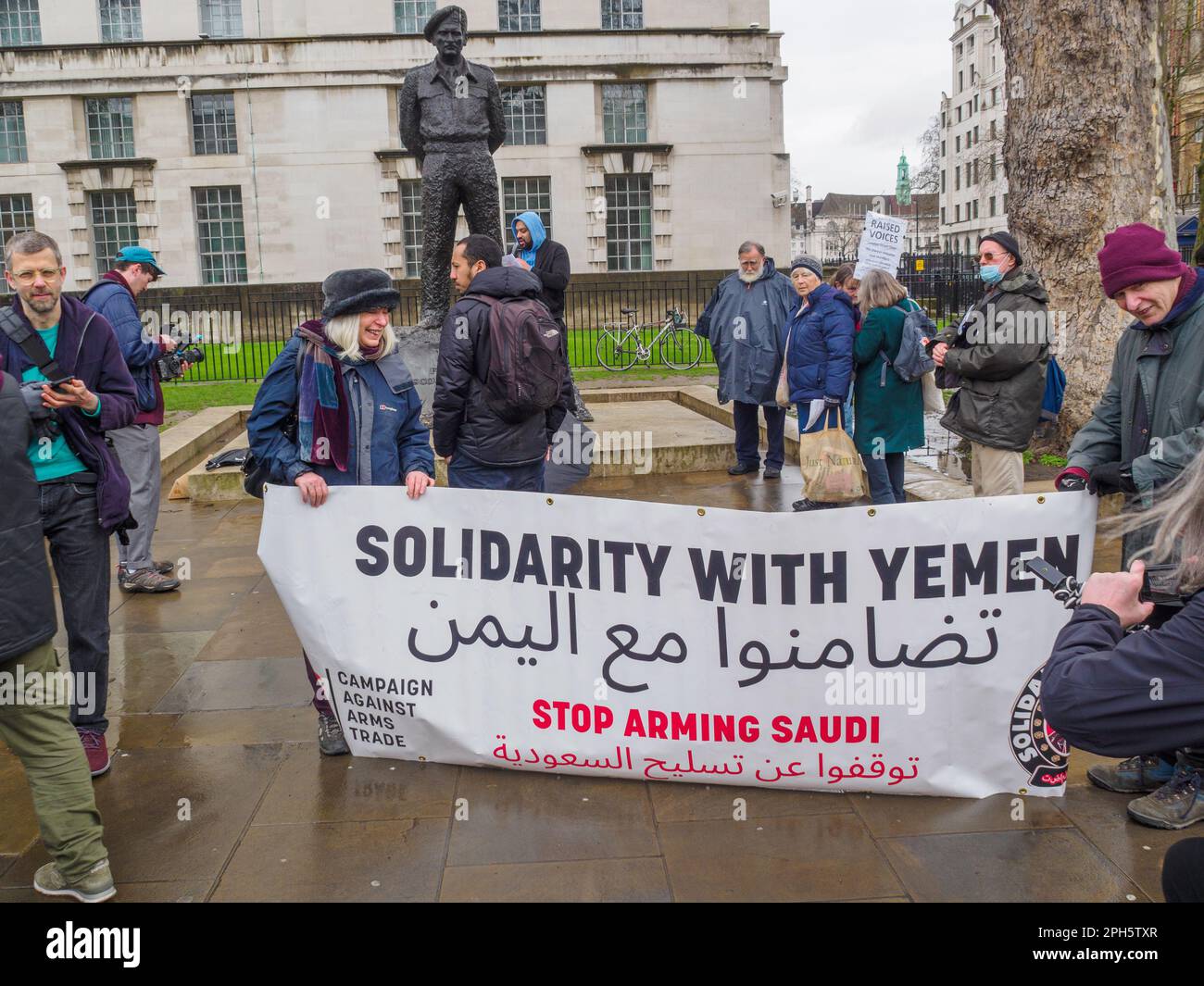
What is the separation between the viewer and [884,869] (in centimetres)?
361

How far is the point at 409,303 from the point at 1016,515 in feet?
87.3

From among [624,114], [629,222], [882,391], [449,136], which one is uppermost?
[624,114]

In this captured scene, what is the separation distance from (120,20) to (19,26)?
3.17m

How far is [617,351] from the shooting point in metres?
20.6

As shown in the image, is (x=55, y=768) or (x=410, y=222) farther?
(x=410, y=222)

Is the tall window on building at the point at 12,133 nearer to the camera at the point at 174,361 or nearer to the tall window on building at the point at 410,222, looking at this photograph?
the tall window on building at the point at 410,222

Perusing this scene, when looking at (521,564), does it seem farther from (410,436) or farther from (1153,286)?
(1153,286)

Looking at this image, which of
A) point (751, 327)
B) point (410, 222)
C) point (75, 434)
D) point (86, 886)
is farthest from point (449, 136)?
point (410, 222)

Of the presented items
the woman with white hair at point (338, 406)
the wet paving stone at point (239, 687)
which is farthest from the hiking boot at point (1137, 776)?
the wet paving stone at point (239, 687)

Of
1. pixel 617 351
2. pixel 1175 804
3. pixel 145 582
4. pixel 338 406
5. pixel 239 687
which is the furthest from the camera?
pixel 617 351

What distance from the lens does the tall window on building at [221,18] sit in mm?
32594

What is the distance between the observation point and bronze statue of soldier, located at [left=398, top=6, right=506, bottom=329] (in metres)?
10.1

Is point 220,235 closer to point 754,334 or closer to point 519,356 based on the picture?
point 754,334
